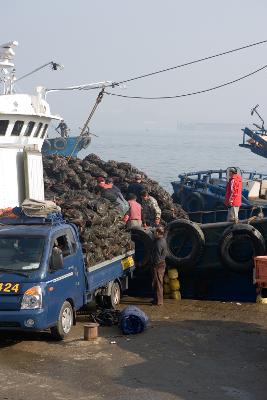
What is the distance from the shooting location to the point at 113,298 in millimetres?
13266

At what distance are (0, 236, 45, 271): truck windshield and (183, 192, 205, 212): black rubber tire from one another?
15.8 m

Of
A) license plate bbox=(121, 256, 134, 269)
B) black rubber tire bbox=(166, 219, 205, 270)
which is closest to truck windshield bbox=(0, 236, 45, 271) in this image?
license plate bbox=(121, 256, 134, 269)

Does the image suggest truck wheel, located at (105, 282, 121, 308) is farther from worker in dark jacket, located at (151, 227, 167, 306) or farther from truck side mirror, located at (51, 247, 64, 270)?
truck side mirror, located at (51, 247, 64, 270)

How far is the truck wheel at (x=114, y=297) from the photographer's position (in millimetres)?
13078

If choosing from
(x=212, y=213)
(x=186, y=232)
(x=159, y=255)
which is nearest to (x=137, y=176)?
(x=212, y=213)

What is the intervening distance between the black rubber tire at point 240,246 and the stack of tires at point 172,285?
1218 millimetres

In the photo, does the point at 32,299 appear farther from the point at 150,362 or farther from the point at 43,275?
the point at 150,362

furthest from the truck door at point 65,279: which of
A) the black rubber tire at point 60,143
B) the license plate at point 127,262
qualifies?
the black rubber tire at point 60,143

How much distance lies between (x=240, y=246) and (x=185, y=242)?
4.44 feet

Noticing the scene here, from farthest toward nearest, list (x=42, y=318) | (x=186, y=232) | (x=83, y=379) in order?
(x=186, y=232), (x=42, y=318), (x=83, y=379)

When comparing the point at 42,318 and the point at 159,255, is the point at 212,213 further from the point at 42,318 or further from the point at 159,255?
the point at 42,318

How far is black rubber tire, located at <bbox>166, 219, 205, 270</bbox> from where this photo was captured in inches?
595

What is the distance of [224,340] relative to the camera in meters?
11.1

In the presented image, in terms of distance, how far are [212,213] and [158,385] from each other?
1147 cm
